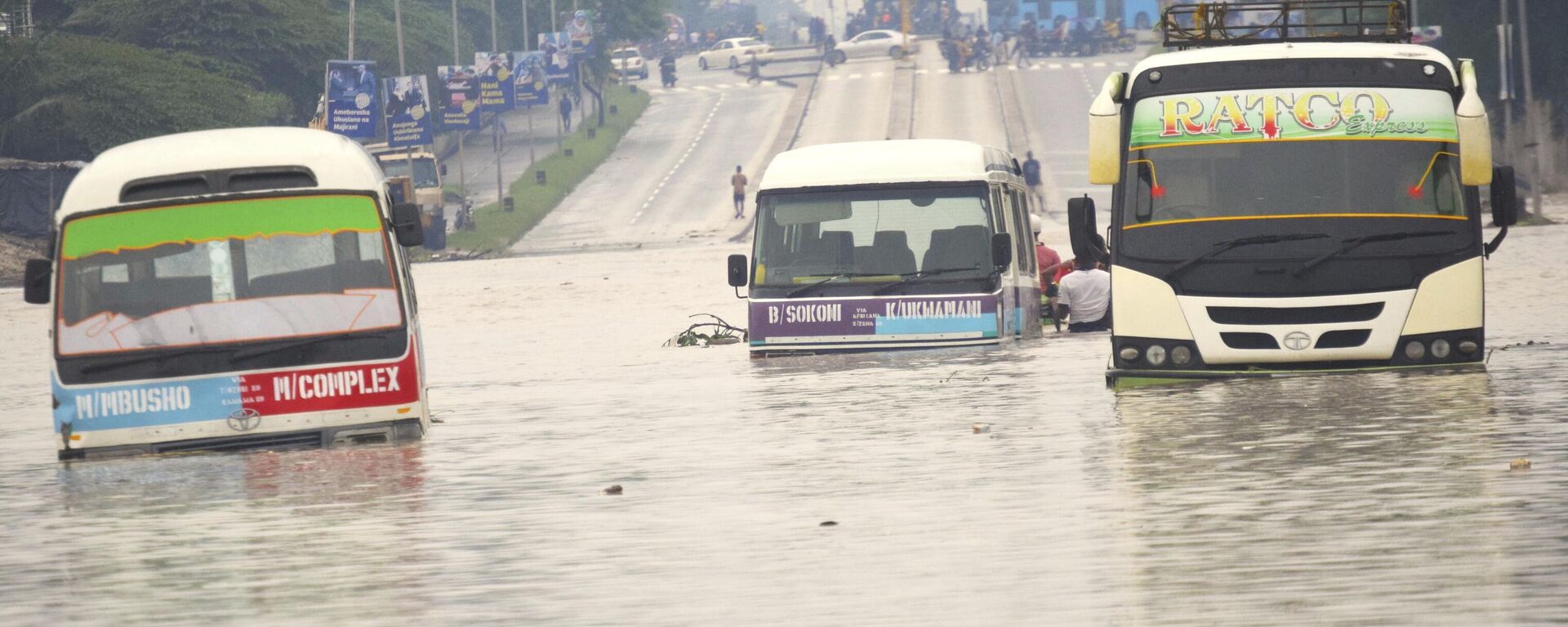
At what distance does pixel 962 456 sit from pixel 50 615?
15.9 feet

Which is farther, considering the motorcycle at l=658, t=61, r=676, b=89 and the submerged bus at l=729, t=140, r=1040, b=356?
the motorcycle at l=658, t=61, r=676, b=89

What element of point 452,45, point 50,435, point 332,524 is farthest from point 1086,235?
point 452,45

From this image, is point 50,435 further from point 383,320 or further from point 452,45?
point 452,45

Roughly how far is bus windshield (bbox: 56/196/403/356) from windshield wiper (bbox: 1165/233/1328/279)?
4.40 metres

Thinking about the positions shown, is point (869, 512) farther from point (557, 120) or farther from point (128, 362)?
point (557, 120)

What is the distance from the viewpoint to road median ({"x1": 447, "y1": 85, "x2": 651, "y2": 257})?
57.9 metres

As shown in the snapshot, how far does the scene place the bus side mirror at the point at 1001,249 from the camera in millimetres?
17312

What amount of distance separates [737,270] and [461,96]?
4343 cm

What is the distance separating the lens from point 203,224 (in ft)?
39.8

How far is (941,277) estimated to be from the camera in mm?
17797

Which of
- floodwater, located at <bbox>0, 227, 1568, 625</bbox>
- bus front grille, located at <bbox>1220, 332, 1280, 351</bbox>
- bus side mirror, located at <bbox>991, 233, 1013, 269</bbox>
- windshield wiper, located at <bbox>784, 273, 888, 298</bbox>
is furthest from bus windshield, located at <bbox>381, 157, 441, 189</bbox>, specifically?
bus front grille, located at <bbox>1220, 332, 1280, 351</bbox>

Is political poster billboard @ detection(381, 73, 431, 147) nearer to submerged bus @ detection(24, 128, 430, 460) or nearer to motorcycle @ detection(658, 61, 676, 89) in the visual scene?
submerged bus @ detection(24, 128, 430, 460)

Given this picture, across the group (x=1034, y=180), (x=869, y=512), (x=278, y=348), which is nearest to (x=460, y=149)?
(x=1034, y=180)

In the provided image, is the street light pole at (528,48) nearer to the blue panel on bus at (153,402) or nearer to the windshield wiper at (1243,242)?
the windshield wiper at (1243,242)
